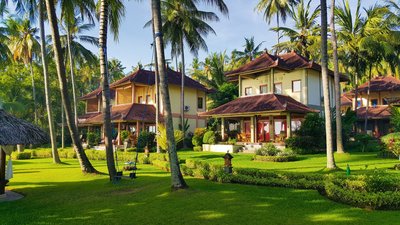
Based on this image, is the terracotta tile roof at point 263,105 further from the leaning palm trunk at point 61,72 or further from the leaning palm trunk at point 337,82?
the leaning palm trunk at point 61,72

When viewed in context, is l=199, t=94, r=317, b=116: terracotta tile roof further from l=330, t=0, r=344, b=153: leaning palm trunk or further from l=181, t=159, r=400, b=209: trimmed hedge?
l=181, t=159, r=400, b=209: trimmed hedge

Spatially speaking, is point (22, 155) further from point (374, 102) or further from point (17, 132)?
point (374, 102)

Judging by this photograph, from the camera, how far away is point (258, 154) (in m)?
20.2

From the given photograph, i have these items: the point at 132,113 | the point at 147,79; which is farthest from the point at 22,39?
the point at 132,113

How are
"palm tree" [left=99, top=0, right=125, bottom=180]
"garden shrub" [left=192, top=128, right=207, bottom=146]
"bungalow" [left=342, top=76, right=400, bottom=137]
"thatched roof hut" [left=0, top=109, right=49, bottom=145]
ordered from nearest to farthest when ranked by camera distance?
"thatched roof hut" [left=0, top=109, right=49, bottom=145], "palm tree" [left=99, top=0, right=125, bottom=180], "garden shrub" [left=192, top=128, right=207, bottom=146], "bungalow" [left=342, top=76, right=400, bottom=137]

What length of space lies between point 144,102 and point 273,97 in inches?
557

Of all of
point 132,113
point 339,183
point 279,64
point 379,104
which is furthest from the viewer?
point 379,104

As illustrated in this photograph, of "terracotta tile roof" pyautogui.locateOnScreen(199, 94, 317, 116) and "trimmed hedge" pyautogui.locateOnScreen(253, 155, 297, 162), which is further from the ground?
"terracotta tile roof" pyautogui.locateOnScreen(199, 94, 317, 116)

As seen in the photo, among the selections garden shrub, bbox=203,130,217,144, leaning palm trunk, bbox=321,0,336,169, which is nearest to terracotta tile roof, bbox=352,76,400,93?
garden shrub, bbox=203,130,217,144

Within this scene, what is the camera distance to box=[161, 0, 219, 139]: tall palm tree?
28781 millimetres

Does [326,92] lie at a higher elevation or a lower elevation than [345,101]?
lower

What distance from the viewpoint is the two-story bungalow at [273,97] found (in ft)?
86.6

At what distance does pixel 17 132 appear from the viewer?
11.7 meters

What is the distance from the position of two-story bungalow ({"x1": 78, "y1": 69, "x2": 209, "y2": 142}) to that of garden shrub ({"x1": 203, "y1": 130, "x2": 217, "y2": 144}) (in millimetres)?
5180
